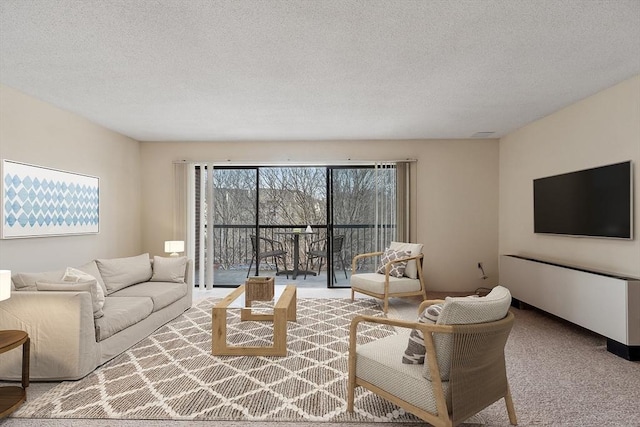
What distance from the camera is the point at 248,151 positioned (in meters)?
5.86

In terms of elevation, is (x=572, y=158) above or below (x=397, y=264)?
above

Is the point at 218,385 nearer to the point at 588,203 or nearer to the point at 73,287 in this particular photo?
the point at 73,287

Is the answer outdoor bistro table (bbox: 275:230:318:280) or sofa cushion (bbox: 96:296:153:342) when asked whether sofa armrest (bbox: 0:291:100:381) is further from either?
outdoor bistro table (bbox: 275:230:318:280)

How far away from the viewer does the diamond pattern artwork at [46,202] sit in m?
3.41

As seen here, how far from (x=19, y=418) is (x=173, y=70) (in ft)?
8.90

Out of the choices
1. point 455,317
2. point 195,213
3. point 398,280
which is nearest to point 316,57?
point 455,317

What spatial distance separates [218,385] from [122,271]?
89.1 inches

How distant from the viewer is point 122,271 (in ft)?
13.3

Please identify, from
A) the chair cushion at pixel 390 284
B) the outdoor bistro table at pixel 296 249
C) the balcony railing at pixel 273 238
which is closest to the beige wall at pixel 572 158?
the chair cushion at pixel 390 284

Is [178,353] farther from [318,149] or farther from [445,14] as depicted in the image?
[318,149]

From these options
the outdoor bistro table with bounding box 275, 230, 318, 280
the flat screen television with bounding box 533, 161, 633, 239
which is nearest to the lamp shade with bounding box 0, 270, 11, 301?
the outdoor bistro table with bounding box 275, 230, 318, 280

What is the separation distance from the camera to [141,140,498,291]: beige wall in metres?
5.68

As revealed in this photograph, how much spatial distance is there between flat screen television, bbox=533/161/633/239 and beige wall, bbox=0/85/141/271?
19.3 ft

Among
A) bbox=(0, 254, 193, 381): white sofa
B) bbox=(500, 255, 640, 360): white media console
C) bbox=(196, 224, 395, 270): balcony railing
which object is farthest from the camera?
bbox=(196, 224, 395, 270): balcony railing
